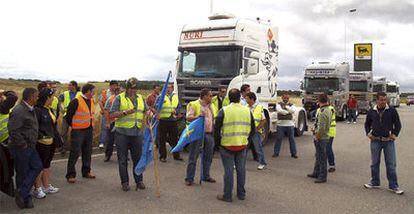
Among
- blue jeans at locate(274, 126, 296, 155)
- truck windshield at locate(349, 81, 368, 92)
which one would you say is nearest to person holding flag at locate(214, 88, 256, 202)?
blue jeans at locate(274, 126, 296, 155)

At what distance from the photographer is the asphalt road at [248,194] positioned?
5758 millimetres

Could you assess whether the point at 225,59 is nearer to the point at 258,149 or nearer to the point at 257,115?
the point at 257,115

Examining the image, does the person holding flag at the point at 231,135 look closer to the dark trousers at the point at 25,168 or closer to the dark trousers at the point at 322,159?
the dark trousers at the point at 322,159

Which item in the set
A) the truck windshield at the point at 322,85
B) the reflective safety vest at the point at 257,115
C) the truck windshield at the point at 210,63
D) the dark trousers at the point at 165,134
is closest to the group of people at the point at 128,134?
the reflective safety vest at the point at 257,115

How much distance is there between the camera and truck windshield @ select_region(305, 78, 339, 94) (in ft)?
72.9

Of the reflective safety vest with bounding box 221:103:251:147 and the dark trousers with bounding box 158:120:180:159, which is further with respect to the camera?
the dark trousers with bounding box 158:120:180:159

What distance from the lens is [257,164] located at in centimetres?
932

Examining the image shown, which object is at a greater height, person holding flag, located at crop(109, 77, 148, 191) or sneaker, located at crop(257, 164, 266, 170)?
person holding flag, located at crop(109, 77, 148, 191)

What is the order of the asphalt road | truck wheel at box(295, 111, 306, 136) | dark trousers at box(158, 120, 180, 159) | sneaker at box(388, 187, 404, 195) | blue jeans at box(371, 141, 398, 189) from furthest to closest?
truck wheel at box(295, 111, 306, 136) → dark trousers at box(158, 120, 180, 159) → blue jeans at box(371, 141, 398, 189) → sneaker at box(388, 187, 404, 195) → the asphalt road

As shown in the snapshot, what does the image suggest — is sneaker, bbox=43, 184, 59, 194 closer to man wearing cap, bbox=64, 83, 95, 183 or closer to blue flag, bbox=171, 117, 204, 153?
man wearing cap, bbox=64, 83, 95, 183

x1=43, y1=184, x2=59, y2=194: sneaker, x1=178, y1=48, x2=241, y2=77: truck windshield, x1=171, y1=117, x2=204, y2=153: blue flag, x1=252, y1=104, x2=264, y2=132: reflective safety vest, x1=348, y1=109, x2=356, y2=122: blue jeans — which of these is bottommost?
x1=43, y1=184, x2=59, y2=194: sneaker

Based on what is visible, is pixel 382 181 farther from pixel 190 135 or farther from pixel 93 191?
pixel 93 191

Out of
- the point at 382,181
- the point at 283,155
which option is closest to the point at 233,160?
the point at 382,181

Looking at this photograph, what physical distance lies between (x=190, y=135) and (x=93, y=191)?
189cm
